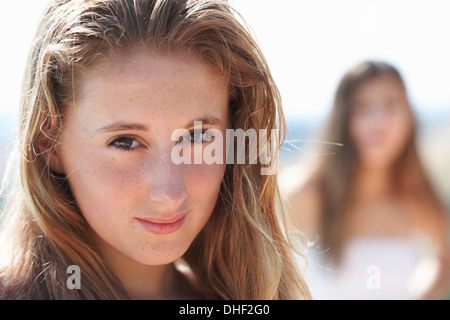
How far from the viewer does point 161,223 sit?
157 cm

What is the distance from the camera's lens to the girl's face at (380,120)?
389 cm

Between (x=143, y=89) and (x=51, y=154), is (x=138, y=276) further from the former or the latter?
(x=143, y=89)

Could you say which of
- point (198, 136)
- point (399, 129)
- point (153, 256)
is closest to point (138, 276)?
point (153, 256)

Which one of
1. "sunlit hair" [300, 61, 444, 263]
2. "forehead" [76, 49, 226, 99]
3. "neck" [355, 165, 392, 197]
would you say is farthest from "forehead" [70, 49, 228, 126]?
"neck" [355, 165, 392, 197]

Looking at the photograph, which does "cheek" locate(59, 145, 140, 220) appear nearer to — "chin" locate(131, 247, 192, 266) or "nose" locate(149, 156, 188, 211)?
"nose" locate(149, 156, 188, 211)

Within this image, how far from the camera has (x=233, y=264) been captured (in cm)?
194

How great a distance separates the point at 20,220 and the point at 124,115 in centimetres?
56

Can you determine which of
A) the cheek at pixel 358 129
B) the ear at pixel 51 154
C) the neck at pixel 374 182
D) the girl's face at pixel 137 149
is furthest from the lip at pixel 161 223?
the neck at pixel 374 182

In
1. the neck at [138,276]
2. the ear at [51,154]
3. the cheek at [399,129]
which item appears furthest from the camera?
the cheek at [399,129]

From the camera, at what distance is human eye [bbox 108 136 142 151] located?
1.53m

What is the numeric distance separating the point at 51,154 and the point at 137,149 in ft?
1.01

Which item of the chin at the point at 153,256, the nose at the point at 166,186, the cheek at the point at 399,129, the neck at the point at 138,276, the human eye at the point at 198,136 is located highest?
the cheek at the point at 399,129

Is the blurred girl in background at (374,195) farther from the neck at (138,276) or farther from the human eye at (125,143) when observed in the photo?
the human eye at (125,143)
